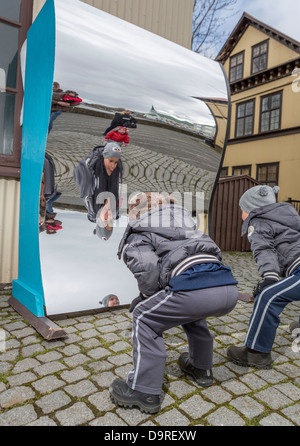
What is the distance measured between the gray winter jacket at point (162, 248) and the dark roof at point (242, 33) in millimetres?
16366

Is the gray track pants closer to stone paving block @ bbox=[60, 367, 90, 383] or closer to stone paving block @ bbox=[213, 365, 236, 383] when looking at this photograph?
stone paving block @ bbox=[60, 367, 90, 383]

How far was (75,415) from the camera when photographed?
2072 mm

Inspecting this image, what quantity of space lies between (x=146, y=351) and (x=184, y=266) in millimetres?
548

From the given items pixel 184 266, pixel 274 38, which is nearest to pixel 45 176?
pixel 184 266

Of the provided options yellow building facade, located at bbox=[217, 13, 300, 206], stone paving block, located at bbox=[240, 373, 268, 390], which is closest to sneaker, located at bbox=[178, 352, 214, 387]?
stone paving block, located at bbox=[240, 373, 268, 390]

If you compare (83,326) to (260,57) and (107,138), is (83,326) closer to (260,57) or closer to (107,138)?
(107,138)

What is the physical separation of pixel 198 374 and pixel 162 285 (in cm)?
81

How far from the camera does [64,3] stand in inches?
127

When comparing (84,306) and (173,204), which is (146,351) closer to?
(173,204)

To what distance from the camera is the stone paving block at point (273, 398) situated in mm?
2297

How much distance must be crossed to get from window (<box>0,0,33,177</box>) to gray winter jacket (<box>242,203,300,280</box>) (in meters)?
3.17

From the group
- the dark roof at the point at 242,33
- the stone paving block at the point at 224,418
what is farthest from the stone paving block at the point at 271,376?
the dark roof at the point at 242,33
